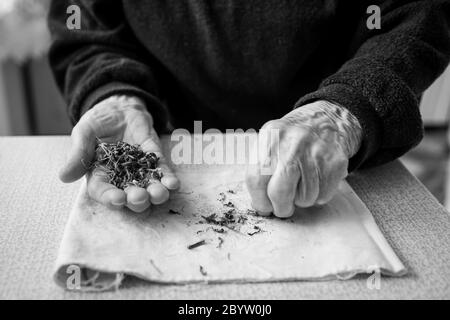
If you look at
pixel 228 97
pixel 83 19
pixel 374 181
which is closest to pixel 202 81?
pixel 228 97

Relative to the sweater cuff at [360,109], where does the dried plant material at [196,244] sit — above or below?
below

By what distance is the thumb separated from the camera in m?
0.77

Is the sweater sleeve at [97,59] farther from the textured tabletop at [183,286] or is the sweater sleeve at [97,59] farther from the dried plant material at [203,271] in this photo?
the dried plant material at [203,271]

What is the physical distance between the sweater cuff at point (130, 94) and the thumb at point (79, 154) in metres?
0.14

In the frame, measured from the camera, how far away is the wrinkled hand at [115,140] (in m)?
0.72

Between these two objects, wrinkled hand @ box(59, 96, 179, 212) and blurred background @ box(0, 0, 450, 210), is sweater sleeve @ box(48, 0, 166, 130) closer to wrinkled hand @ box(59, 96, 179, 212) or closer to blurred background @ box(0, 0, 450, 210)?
wrinkled hand @ box(59, 96, 179, 212)

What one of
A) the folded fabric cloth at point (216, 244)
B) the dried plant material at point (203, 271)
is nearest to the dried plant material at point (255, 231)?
the folded fabric cloth at point (216, 244)

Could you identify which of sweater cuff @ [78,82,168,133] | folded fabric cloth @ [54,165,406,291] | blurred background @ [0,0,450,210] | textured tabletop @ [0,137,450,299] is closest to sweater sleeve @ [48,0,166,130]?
sweater cuff @ [78,82,168,133]

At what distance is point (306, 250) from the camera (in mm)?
678

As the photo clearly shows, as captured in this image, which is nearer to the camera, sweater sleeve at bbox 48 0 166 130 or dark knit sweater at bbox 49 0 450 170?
dark knit sweater at bbox 49 0 450 170

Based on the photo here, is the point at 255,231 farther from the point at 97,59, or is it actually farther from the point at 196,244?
the point at 97,59
